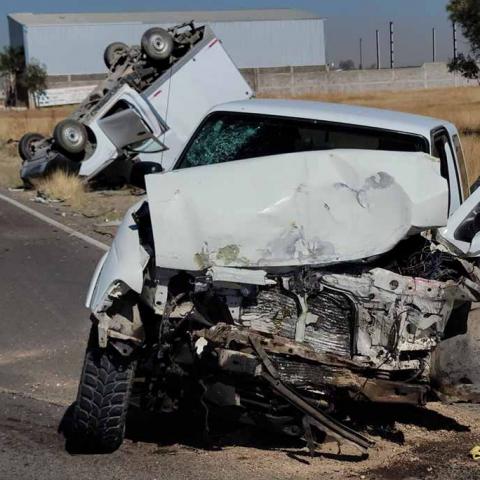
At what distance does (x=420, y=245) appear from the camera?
14.9 ft

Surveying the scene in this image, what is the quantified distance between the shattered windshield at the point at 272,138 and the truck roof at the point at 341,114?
33mm

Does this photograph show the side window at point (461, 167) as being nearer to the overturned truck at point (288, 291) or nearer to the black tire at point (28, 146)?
the overturned truck at point (288, 291)

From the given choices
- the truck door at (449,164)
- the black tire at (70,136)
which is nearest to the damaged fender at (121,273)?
the truck door at (449,164)

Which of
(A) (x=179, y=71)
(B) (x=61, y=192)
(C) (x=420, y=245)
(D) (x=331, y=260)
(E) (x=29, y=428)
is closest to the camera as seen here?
(D) (x=331, y=260)

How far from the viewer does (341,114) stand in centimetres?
557

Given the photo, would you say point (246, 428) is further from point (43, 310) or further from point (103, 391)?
point (43, 310)

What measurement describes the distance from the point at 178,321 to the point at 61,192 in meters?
13.1

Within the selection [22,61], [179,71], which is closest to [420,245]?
[179,71]

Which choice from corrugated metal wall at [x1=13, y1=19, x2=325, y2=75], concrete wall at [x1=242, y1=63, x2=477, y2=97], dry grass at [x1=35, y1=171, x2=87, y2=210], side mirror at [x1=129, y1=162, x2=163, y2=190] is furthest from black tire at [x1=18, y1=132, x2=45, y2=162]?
corrugated metal wall at [x1=13, y1=19, x2=325, y2=75]

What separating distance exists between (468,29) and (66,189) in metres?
14.4

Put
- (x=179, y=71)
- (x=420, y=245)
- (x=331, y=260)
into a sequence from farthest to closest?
(x=179, y=71) → (x=420, y=245) → (x=331, y=260)

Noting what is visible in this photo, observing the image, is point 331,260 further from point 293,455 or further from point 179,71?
point 179,71

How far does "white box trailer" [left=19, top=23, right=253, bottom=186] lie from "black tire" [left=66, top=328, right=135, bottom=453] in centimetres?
1086

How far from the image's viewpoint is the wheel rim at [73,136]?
1616 cm
